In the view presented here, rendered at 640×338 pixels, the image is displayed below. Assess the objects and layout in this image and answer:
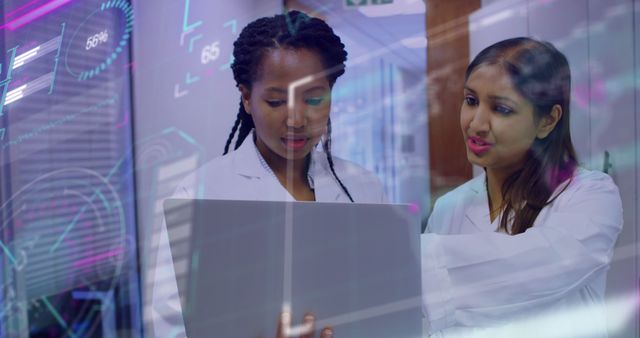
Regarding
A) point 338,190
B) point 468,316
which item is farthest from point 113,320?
point 468,316

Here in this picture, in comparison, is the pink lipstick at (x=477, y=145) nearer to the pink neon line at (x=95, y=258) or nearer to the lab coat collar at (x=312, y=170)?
the lab coat collar at (x=312, y=170)

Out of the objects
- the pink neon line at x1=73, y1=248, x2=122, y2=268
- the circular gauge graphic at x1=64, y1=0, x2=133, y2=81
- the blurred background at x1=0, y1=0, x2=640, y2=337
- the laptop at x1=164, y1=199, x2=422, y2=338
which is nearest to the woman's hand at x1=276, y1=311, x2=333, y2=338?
the laptop at x1=164, y1=199, x2=422, y2=338

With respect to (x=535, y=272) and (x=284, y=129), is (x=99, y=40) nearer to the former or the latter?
(x=284, y=129)

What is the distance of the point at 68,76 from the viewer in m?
1.74

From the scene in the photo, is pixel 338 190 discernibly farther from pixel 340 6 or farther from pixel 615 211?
pixel 615 211

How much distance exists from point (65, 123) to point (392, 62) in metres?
1.06

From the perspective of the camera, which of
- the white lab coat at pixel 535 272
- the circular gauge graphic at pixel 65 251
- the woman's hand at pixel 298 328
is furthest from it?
the circular gauge graphic at pixel 65 251

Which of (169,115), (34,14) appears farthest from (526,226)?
(34,14)

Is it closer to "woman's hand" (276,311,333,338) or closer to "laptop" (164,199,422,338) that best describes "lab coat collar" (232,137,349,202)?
"laptop" (164,199,422,338)

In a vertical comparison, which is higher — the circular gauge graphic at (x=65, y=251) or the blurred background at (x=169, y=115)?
the blurred background at (x=169, y=115)

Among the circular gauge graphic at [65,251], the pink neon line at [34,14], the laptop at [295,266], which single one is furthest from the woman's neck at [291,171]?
the pink neon line at [34,14]

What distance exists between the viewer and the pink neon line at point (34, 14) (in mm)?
1571

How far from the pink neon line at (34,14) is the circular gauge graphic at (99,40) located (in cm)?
9

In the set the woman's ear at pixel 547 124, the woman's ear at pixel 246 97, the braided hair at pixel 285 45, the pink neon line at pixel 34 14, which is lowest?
the woman's ear at pixel 547 124
